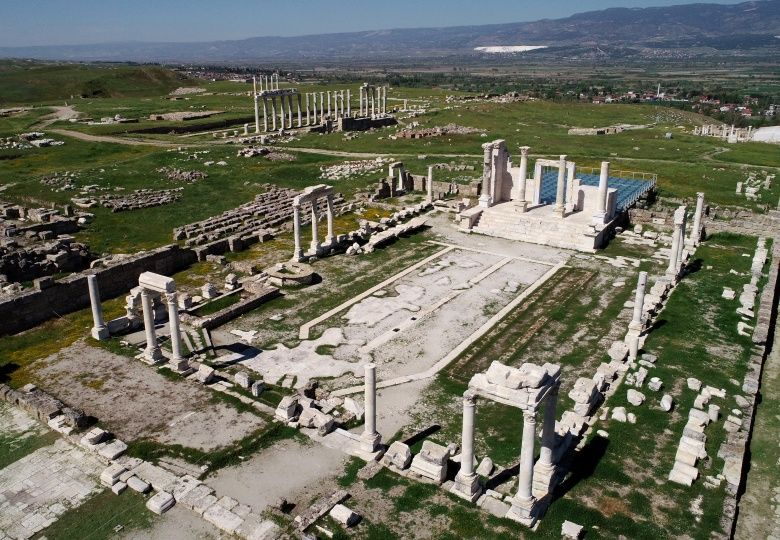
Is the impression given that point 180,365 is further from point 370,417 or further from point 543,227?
point 543,227

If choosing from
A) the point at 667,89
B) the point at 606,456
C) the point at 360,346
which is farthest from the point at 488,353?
the point at 667,89

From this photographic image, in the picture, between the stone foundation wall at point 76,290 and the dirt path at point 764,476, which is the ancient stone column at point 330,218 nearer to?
the stone foundation wall at point 76,290

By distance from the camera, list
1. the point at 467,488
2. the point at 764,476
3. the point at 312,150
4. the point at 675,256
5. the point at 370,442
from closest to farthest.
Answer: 1. the point at 467,488
2. the point at 764,476
3. the point at 370,442
4. the point at 675,256
5. the point at 312,150

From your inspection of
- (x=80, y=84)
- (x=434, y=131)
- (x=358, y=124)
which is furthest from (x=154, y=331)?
(x=80, y=84)

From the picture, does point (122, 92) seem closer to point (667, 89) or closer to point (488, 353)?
point (488, 353)

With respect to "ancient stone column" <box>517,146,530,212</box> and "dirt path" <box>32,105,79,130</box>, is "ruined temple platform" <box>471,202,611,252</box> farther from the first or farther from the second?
"dirt path" <box>32,105,79,130</box>

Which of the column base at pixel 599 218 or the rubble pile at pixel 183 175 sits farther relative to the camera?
the rubble pile at pixel 183 175

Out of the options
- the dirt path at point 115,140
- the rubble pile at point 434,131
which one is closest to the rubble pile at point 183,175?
→ the dirt path at point 115,140
